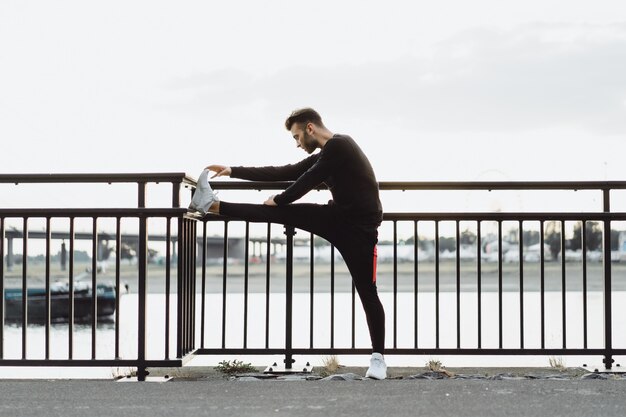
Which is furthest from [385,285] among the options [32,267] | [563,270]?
[563,270]

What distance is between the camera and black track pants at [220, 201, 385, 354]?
511 centimetres

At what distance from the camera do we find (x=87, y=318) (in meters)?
55.8

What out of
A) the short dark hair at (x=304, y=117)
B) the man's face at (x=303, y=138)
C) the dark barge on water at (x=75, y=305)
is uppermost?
the short dark hair at (x=304, y=117)

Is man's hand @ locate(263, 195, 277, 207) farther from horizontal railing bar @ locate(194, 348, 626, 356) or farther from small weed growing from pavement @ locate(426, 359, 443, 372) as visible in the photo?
small weed growing from pavement @ locate(426, 359, 443, 372)

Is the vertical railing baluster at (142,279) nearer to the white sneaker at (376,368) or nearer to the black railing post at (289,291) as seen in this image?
the black railing post at (289,291)

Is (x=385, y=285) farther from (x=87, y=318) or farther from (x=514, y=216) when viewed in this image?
(x=514, y=216)

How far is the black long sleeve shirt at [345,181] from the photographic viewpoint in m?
4.97

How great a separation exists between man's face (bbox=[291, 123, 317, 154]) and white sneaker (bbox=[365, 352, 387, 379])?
1.30m

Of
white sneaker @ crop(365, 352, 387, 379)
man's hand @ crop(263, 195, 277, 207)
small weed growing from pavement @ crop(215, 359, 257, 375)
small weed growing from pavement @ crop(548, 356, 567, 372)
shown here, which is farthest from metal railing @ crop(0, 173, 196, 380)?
small weed growing from pavement @ crop(548, 356, 567, 372)

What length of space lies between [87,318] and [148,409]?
5395cm

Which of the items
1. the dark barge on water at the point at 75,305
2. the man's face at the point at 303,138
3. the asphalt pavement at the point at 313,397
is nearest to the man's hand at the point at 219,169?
the man's face at the point at 303,138

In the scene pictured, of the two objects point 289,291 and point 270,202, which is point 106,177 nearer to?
point 270,202

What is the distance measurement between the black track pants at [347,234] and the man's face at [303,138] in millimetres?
356

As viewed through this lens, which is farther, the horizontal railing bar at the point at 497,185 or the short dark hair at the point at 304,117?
the horizontal railing bar at the point at 497,185
